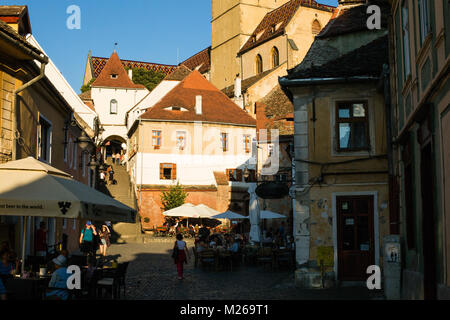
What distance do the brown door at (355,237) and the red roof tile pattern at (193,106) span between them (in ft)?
104

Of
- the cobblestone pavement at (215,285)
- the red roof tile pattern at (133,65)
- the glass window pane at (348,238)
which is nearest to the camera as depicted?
the cobblestone pavement at (215,285)

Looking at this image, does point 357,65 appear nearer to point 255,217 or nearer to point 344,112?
point 344,112

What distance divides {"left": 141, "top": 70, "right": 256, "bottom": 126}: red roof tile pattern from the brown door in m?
31.8

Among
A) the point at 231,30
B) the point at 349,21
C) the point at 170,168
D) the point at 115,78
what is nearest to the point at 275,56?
the point at 231,30

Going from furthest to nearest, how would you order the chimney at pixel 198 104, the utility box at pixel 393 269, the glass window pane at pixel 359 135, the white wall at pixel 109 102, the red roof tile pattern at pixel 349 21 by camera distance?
the white wall at pixel 109 102 < the chimney at pixel 198 104 < the red roof tile pattern at pixel 349 21 < the glass window pane at pixel 359 135 < the utility box at pixel 393 269

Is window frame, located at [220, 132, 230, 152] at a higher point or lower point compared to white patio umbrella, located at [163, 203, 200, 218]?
higher

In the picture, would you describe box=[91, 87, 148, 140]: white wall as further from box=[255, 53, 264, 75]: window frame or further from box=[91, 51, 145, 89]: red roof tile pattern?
box=[255, 53, 264, 75]: window frame

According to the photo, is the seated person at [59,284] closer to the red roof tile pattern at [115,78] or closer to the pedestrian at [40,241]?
the pedestrian at [40,241]

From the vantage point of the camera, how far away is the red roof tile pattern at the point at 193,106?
47.9m

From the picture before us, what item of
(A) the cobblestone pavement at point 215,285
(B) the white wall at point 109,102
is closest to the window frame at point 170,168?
(A) the cobblestone pavement at point 215,285

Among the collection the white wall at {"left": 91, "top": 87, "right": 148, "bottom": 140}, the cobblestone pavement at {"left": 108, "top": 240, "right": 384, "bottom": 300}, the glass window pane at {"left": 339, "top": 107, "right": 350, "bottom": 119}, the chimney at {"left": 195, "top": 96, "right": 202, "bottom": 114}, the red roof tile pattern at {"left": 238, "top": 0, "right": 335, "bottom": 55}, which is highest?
the red roof tile pattern at {"left": 238, "top": 0, "right": 335, "bottom": 55}

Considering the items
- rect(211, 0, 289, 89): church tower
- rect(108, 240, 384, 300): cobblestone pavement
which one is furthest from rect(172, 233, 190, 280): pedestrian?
rect(211, 0, 289, 89): church tower

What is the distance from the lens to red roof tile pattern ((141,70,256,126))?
47.9 m
